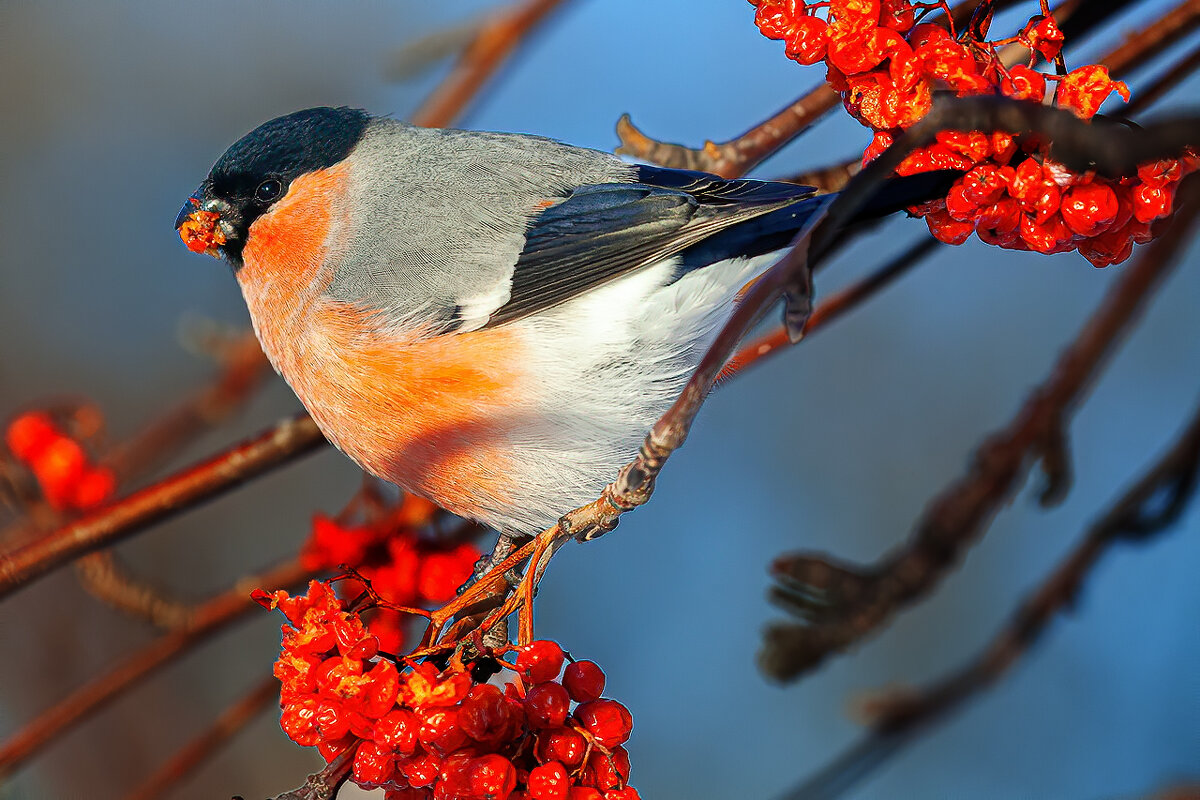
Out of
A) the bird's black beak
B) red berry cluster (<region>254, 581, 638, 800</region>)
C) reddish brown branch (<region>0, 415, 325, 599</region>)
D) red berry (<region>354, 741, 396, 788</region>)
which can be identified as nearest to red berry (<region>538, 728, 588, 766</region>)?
red berry cluster (<region>254, 581, 638, 800</region>)

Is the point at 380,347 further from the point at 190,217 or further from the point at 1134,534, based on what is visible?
the point at 1134,534

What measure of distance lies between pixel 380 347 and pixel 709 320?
0.35 metres

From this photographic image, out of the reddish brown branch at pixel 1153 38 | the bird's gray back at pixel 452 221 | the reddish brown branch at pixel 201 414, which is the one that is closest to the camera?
the reddish brown branch at pixel 1153 38

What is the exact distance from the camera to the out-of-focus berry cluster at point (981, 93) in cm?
A: 72

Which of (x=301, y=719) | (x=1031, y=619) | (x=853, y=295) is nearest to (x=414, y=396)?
(x=301, y=719)

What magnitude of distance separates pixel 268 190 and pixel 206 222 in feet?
0.27

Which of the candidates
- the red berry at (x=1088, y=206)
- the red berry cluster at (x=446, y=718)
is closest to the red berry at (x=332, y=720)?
the red berry cluster at (x=446, y=718)

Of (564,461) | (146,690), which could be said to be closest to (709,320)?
(564,461)

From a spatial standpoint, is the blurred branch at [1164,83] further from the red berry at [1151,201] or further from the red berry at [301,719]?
the red berry at [301,719]

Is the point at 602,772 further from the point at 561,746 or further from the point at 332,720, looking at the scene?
the point at 332,720

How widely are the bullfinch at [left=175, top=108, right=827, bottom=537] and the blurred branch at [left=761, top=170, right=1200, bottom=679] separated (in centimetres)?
28

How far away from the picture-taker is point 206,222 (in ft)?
3.85

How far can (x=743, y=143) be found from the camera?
1.25 m

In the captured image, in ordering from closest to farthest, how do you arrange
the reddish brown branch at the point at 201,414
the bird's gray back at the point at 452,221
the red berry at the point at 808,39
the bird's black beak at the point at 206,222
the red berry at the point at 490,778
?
the red berry at the point at 490,778 < the red berry at the point at 808,39 < the bird's gray back at the point at 452,221 < the bird's black beak at the point at 206,222 < the reddish brown branch at the point at 201,414
